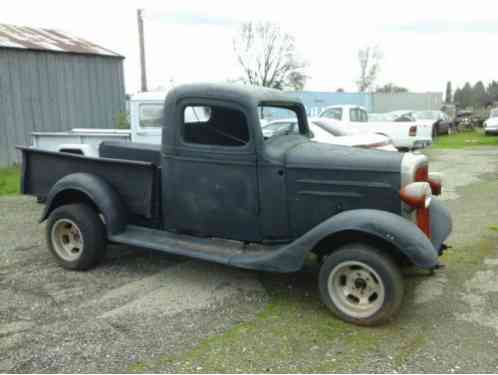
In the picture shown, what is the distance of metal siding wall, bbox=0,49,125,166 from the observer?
41.9 ft

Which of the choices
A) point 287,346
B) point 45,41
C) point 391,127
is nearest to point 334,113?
point 391,127

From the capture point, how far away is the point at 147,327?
372 cm

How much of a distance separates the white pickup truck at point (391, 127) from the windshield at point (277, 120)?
9852mm

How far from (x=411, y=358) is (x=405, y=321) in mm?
572

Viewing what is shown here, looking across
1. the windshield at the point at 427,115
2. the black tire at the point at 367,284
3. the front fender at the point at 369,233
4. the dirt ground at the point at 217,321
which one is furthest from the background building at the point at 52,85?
the windshield at the point at 427,115

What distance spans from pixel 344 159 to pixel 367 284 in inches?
42.3

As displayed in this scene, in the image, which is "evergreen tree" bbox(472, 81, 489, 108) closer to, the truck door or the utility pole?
the utility pole

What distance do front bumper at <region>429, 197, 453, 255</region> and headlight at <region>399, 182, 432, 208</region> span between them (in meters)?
0.55

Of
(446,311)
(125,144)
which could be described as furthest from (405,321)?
Answer: (125,144)

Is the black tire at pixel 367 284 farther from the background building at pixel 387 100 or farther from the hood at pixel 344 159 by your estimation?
the background building at pixel 387 100

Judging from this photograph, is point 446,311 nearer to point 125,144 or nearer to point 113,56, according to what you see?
point 125,144

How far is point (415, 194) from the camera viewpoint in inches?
146

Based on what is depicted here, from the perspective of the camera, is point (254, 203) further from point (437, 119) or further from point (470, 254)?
point (437, 119)

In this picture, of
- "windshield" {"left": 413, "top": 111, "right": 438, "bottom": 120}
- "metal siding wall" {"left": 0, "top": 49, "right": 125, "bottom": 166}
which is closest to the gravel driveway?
"metal siding wall" {"left": 0, "top": 49, "right": 125, "bottom": 166}
